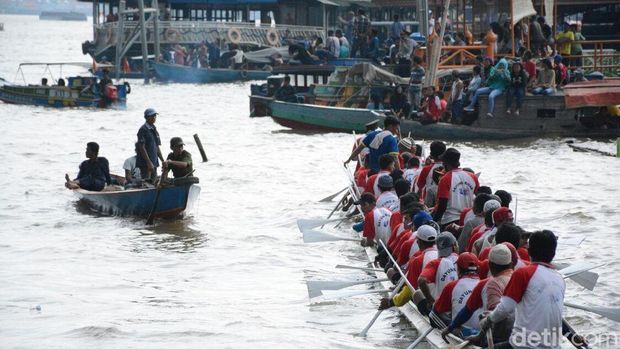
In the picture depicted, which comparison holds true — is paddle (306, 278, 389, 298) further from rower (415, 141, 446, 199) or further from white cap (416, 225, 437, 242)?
rower (415, 141, 446, 199)

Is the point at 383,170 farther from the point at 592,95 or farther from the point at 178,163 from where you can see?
the point at 592,95

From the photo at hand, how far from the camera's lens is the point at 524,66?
2850 cm

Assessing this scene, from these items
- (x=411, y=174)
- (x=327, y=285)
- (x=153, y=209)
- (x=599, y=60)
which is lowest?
(x=327, y=285)

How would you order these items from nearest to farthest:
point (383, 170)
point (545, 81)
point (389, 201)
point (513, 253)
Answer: point (513, 253)
point (389, 201)
point (383, 170)
point (545, 81)

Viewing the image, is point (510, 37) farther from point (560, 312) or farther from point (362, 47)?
point (560, 312)

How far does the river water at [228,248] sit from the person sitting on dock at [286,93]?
53.9 inches

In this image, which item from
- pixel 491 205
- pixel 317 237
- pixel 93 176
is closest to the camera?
pixel 491 205

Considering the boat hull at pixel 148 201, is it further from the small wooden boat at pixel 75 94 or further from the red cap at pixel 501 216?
the small wooden boat at pixel 75 94

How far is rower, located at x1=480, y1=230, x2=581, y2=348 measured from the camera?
26.7 ft

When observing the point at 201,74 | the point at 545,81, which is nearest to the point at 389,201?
the point at 545,81

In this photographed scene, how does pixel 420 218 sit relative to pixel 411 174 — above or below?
below

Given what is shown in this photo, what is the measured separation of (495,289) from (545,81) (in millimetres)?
20470

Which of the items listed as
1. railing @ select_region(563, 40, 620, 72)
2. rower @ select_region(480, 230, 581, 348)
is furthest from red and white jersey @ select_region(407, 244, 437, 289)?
railing @ select_region(563, 40, 620, 72)

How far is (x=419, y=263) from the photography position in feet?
34.9
